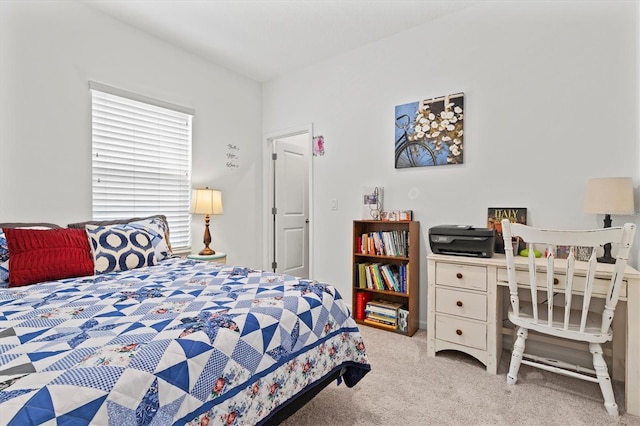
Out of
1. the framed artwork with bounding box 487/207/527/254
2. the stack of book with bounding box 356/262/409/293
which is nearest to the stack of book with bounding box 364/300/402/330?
the stack of book with bounding box 356/262/409/293

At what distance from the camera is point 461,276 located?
2.30 meters

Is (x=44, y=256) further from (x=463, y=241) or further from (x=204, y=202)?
(x=463, y=241)

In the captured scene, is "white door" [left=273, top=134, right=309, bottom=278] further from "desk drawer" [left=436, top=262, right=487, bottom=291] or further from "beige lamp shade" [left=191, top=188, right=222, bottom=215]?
"desk drawer" [left=436, top=262, right=487, bottom=291]

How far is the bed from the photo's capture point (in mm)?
828

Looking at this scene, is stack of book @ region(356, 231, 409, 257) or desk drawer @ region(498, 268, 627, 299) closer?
desk drawer @ region(498, 268, 627, 299)

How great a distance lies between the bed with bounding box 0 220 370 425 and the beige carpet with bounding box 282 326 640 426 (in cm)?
19

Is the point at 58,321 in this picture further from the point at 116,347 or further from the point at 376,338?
the point at 376,338

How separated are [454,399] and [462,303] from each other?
645 mm

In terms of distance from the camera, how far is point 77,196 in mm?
2645

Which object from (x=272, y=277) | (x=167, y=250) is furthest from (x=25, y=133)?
(x=272, y=277)

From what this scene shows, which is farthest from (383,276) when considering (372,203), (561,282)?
(561,282)

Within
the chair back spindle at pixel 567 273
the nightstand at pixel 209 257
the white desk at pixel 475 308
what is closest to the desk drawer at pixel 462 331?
the white desk at pixel 475 308

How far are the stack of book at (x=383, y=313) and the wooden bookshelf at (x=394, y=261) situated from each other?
0.07 feet

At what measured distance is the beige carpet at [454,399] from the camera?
5.52 feet
